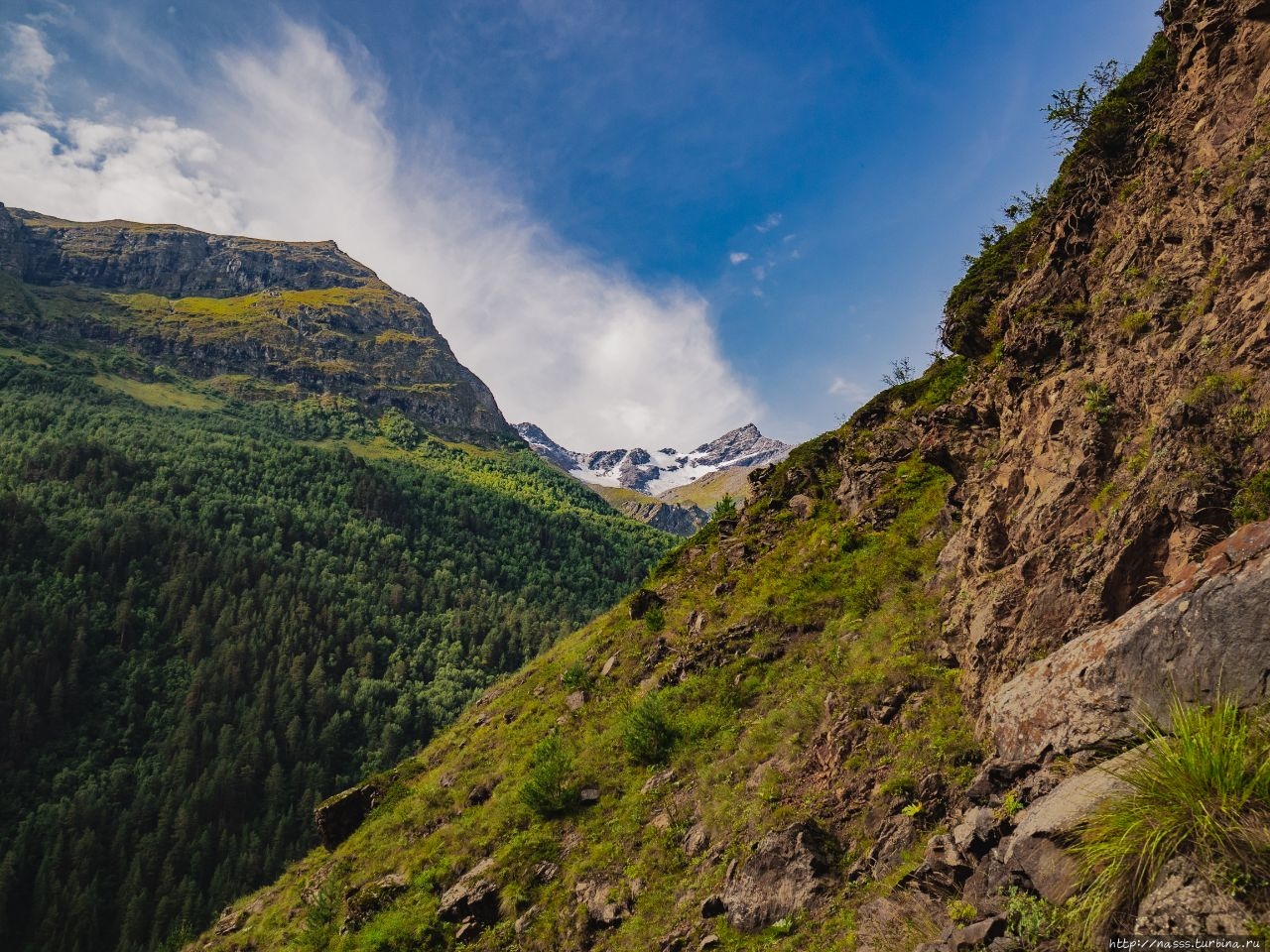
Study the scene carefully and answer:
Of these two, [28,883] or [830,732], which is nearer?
[830,732]

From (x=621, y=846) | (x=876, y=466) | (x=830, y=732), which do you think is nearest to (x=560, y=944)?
(x=621, y=846)

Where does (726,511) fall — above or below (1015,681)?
above

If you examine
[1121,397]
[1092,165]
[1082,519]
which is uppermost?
[1092,165]

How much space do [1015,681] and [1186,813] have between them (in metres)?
5.16

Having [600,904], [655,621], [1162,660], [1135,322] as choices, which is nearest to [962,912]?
[1162,660]

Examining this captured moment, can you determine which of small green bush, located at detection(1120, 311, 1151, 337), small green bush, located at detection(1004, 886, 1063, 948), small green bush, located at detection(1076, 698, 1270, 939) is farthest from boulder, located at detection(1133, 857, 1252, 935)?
small green bush, located at detection(1120, 311, 1151, 337)

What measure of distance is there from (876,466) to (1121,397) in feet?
61.0

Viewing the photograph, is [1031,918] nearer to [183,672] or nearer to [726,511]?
[726,511]

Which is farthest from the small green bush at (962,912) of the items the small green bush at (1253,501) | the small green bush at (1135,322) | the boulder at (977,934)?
the small green bush at (1135,322)

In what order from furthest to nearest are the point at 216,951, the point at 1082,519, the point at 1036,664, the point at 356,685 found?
the point at 356,685 → the point at 216,951 → the point at 1082,519 → the point at 1036,664

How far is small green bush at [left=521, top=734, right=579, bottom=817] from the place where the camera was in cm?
2139

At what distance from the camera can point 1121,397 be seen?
11664 mm

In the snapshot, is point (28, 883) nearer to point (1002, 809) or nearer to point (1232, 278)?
point (1002, 809)

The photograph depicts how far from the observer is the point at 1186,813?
5.35m
